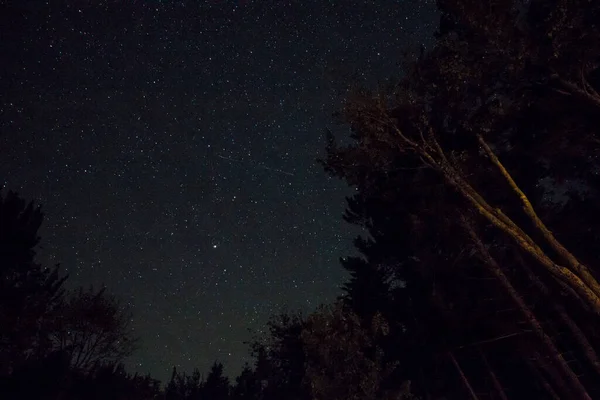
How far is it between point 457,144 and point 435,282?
314 inches

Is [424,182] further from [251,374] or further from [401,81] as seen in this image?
[251,374]

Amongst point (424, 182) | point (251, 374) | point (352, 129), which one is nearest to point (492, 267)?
point (424, 182)

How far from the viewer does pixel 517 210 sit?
1703 cm

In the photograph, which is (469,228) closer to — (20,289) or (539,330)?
(539,330)

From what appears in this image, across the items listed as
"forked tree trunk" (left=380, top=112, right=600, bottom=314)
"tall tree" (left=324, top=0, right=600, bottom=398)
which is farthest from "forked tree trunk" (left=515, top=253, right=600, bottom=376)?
"forked tree trunk" (left=380, top=112, right=600, bottom=314)

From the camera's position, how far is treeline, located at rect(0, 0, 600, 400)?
12.1 metres

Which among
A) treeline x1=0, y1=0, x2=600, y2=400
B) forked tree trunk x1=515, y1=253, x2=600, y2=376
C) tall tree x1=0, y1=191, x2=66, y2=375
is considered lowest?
forked tree trunk x1=515, y1=253, x2=600, y2=376

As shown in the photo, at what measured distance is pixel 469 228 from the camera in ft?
52.1

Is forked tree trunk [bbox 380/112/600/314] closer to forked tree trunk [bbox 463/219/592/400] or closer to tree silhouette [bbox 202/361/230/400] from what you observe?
forked tree trunk [bbox 463/219/592/400]

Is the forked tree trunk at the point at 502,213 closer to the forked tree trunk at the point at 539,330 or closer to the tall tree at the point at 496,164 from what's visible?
the tall tree at the point at 496,164

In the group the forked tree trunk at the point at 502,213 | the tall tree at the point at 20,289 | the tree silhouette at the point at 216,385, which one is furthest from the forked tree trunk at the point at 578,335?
the tree silhouette at the point at 216,385

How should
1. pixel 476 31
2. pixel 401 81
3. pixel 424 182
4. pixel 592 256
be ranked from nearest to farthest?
pixel 476 31, pixel 401 81, pixel 424 182, pixel 592 256

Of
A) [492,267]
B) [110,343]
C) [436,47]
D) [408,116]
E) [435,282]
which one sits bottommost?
[492,267]

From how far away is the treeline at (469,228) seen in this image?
12.1 m
